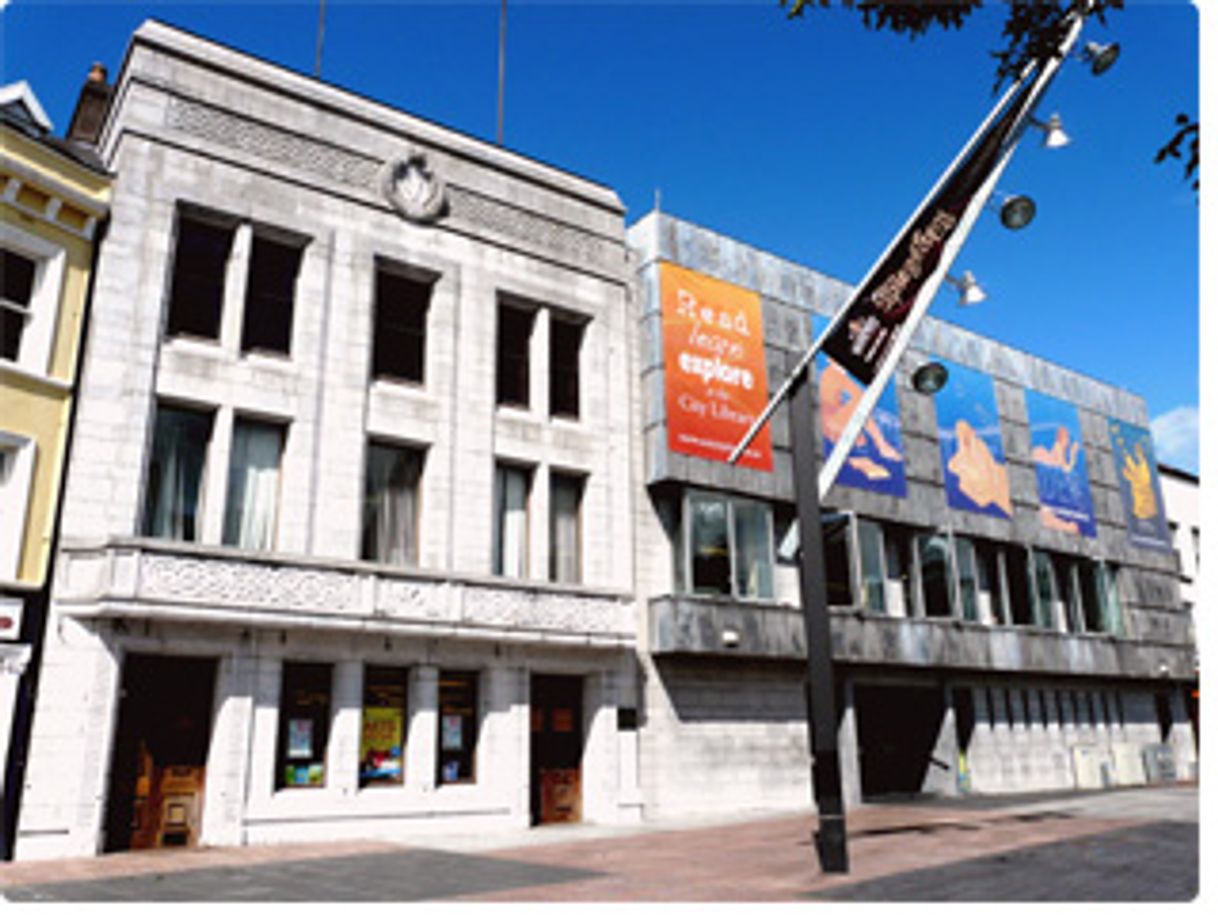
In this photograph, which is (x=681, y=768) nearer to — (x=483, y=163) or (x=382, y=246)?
(x=382, y=246)

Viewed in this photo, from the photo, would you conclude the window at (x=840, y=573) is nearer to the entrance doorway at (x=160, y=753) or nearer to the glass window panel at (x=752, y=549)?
the glass window panel at (x=752, y=549)

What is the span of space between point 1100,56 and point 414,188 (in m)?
14.4

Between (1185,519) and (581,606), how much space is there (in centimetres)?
3281

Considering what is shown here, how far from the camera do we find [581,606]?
67.2ft

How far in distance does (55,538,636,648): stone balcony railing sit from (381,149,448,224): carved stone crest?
804cm

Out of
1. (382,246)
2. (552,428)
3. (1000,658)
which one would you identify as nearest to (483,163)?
(382,246)

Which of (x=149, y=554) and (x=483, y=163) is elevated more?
(x=483, y=163)

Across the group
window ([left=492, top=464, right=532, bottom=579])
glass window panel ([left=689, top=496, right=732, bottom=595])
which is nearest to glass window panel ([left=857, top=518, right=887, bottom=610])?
glass window panel ([left=689, top=496, right=732, bottom=595])

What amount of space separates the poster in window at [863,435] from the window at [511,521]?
8.77 m

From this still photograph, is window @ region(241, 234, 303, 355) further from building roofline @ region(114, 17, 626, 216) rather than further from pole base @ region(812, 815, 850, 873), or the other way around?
pole base @ region(812, 815, 850, 873)

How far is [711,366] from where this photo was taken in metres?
23.9

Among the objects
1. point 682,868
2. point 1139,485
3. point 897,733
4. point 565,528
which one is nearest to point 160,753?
point 682,868

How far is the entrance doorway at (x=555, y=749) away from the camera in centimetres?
2008

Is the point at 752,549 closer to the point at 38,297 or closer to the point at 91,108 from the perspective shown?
the point at 38,297
